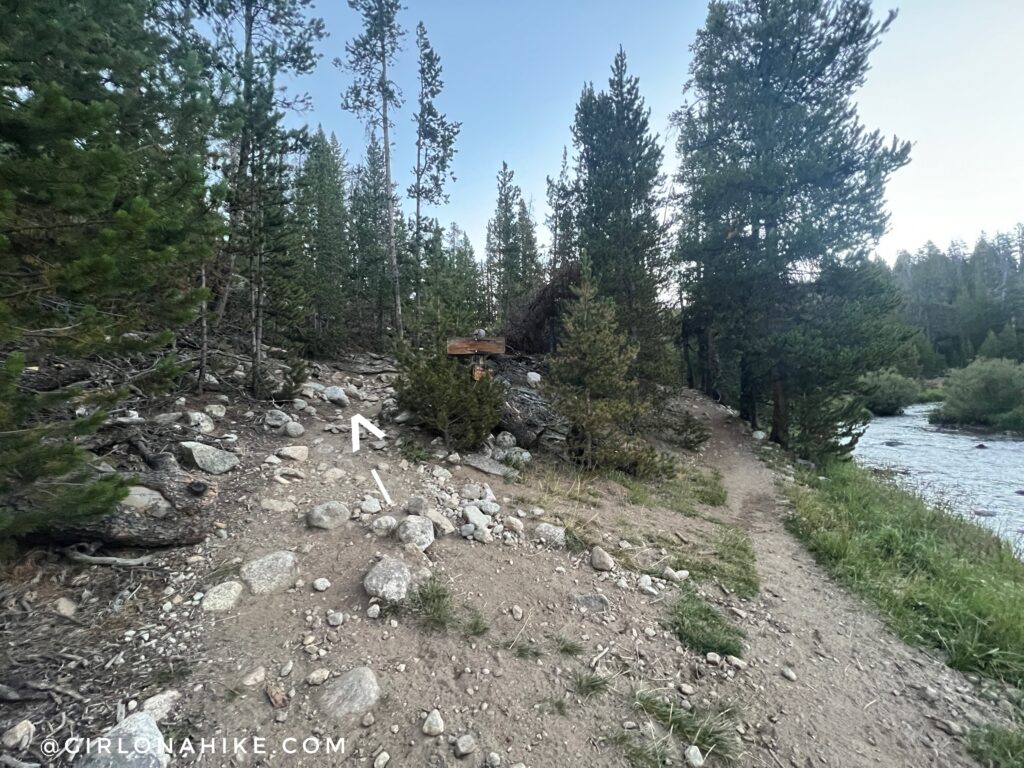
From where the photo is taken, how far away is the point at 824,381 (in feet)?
38.5

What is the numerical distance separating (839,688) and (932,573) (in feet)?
12.8

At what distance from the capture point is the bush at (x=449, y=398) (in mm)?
7039

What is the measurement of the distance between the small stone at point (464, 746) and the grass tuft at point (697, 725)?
1221 mm

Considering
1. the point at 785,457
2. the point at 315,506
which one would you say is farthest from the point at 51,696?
the point at 785,457

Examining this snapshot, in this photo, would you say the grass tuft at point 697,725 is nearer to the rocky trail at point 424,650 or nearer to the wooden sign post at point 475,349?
the rocky trail at point 424,650

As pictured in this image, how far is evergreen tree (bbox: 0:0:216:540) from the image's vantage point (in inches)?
104

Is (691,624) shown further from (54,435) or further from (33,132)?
(33,132)

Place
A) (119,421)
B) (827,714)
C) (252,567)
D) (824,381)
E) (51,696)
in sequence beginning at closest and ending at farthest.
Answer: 1. (51,696)
2. (827,714)
3. (252,567)
4. (119,421)
5. (824,381)

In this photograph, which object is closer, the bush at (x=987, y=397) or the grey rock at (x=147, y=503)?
the grey rock at (x=147, y=503)

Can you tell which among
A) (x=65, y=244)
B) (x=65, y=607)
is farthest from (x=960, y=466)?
(x=65, y=244)

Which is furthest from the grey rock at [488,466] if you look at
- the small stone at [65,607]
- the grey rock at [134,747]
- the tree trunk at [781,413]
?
the tree trunk at [781,413]

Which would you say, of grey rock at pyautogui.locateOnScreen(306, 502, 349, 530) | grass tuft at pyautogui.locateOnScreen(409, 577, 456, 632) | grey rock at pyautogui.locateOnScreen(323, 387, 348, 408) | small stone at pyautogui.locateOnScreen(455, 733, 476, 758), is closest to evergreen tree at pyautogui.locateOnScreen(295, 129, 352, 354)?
grey rock at pyautogui.locateOnScreen(323, 387, 348, 408)

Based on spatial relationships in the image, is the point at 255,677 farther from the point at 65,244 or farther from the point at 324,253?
the point at 324,253

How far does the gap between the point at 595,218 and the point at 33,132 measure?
1131cm
